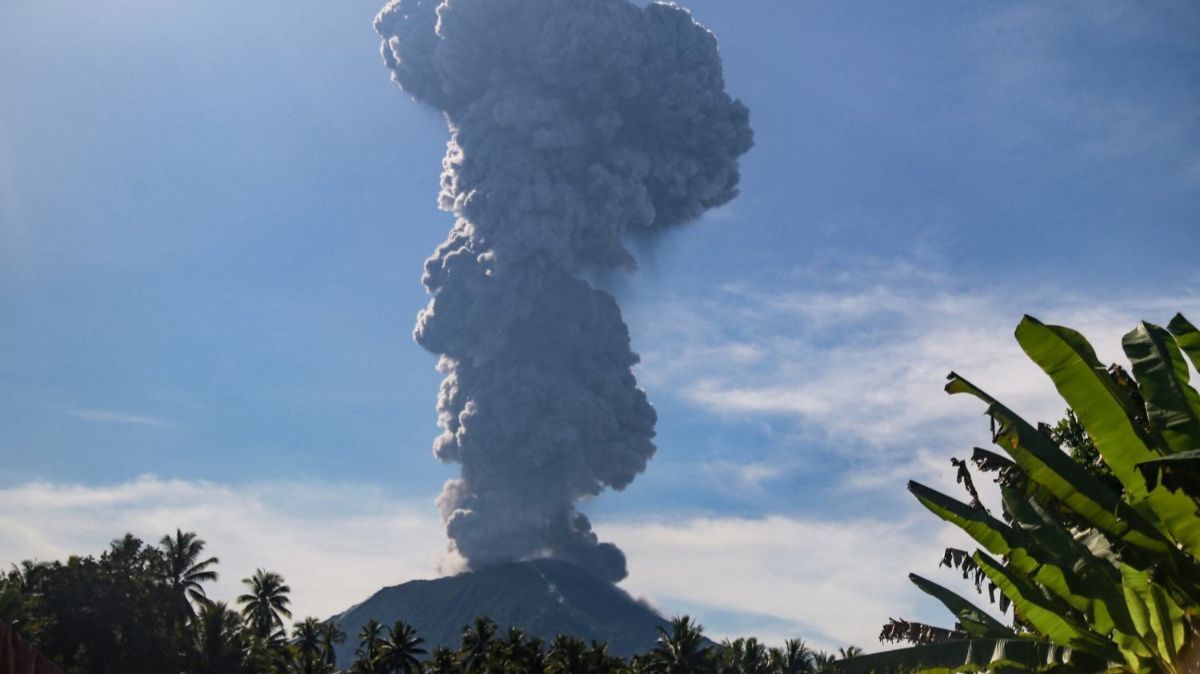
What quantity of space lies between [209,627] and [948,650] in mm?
62081

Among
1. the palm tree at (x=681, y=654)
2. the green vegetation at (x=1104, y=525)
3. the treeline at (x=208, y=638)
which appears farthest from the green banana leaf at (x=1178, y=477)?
the palm tree at (x=681, y=654)

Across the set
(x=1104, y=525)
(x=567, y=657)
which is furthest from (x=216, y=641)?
(x=1104, y=525)

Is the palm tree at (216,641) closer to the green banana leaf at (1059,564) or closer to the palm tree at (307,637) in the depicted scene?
the palm tree at (307,637)

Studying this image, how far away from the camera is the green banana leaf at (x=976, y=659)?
10414mm

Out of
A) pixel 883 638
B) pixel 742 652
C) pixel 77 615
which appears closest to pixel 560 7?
pixel 742 652

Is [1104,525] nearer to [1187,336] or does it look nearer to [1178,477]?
[1178,477]

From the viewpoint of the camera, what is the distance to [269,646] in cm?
7281

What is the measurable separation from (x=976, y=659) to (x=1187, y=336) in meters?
3.91

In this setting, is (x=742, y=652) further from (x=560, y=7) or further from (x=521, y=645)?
(x=560, y=7)

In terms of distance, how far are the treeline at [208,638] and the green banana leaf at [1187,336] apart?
177ft

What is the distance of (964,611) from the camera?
46.2 feet

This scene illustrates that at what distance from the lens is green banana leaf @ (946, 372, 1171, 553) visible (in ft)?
32.7

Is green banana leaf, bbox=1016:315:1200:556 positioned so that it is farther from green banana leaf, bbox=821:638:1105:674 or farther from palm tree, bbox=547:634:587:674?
palm tree, bbox=547:634:587:674

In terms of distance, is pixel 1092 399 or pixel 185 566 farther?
pixel 185 566
